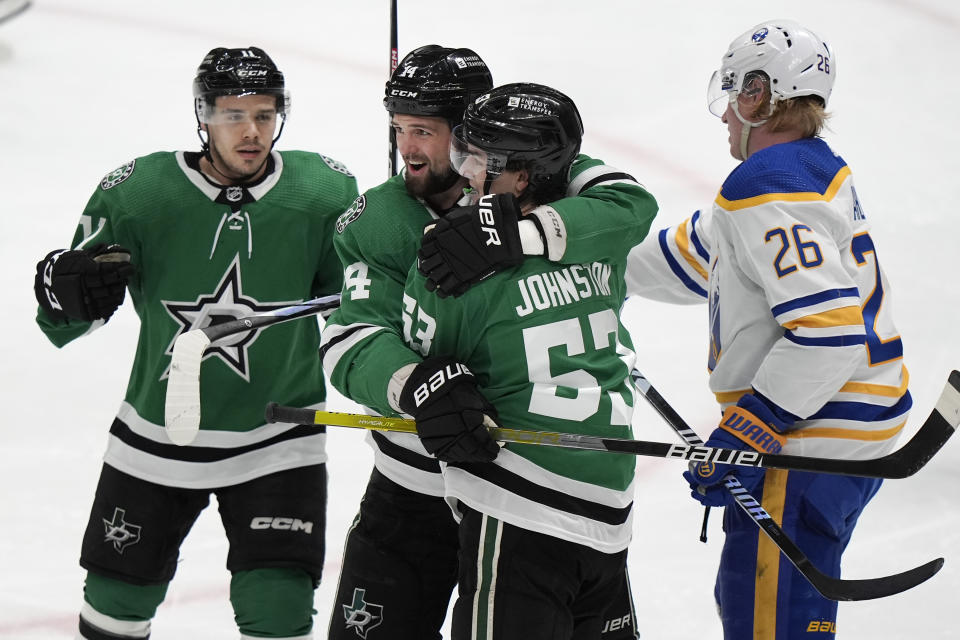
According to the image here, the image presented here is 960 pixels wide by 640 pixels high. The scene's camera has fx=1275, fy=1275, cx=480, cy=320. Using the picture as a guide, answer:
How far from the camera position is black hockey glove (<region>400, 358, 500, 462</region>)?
1.88 meters

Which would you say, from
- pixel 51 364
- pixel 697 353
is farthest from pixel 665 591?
pixel 51 364

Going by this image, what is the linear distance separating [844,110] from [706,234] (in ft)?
10.6

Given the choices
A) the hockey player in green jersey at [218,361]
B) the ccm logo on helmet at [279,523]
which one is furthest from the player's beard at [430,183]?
the ccm logo on helmet at [279,523]

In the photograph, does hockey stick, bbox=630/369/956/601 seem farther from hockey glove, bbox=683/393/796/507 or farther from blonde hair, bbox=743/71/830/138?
blonde hair, bbox=743/71/830/138

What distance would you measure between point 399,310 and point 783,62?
0.86m

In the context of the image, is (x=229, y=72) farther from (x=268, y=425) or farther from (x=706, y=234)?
(x=706, y=234)

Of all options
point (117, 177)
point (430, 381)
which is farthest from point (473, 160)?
point (117, 177)

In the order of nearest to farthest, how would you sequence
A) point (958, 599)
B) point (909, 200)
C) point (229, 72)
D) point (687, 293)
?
point (229, 72) < point (687, 293) < point (958, 599) < point (909, 200)

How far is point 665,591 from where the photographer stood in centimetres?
326

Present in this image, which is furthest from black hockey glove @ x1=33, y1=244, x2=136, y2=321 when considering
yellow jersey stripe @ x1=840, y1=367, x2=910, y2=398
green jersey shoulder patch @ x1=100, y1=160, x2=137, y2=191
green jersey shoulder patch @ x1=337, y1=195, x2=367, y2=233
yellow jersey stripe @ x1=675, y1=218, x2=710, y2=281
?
yellow jersey stripe @ x1=840, y1=367, x2=910, y2=398

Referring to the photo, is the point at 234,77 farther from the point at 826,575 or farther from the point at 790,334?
the point at 826,575

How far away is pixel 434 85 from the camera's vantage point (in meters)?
2.29

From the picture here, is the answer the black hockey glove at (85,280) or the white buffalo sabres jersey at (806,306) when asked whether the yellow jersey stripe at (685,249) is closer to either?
the white buffalo sabres jersey at (806,306)

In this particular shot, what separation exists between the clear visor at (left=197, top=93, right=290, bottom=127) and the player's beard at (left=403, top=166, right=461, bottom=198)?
0.51 metres
